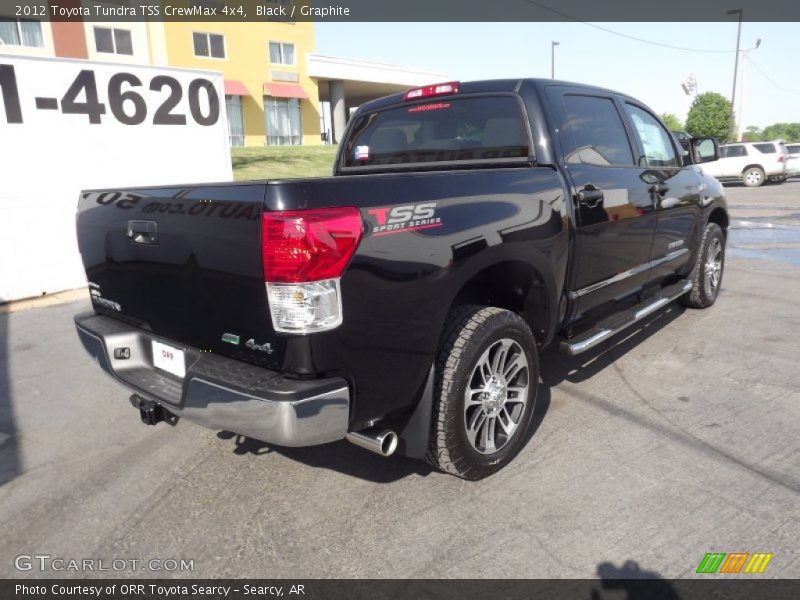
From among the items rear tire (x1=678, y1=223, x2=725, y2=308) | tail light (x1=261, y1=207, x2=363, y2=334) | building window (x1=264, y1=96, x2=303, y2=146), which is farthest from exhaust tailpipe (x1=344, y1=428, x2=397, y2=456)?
building window (x1=264, y1=96, x2=303, y2=146)

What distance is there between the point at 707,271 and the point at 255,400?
5098 millimetres

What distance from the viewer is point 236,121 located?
32.2m

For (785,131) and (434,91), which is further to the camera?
(785,131)

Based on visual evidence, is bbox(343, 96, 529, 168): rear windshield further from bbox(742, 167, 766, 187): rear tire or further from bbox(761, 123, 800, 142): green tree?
bbox(761, 123, 800, 142): green tree

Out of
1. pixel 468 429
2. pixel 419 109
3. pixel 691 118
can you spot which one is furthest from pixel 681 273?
pixel 691 118

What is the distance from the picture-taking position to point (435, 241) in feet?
8.25

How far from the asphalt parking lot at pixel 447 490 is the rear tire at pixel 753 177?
21.2m

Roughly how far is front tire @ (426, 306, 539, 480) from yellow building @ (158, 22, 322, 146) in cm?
3067

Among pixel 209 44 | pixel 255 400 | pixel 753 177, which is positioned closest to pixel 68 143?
pixel 255 400

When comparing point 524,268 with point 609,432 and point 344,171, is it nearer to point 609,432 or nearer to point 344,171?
point 609,432

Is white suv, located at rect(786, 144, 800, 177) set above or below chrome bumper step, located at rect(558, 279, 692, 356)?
above

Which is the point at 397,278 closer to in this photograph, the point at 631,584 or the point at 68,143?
the point at 631,584

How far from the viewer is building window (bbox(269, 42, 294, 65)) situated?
33.8 metres

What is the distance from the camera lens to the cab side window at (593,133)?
3.64 meters
